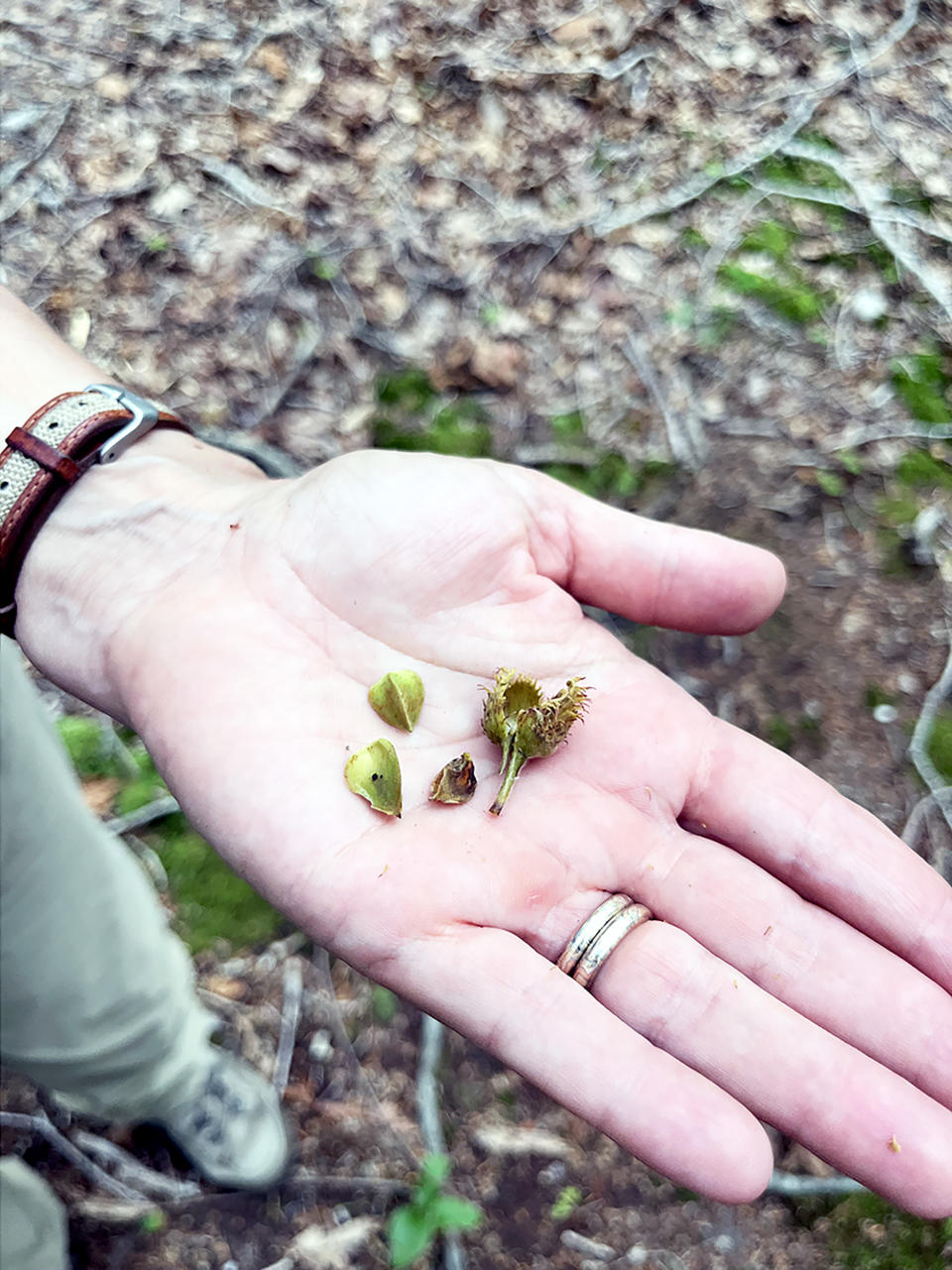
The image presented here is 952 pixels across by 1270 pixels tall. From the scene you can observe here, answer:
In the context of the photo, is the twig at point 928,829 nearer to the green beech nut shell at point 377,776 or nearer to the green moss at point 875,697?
the green moss at point 875,697

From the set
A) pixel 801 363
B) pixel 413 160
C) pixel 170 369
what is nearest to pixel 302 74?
pixel 413 160

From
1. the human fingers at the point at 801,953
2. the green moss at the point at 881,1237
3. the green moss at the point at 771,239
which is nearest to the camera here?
the human fingers at the point at 801,953

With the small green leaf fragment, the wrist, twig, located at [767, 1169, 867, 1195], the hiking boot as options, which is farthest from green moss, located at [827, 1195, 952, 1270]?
the wrist

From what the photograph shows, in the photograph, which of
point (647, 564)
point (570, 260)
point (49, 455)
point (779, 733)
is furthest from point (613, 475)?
point (49, 455)

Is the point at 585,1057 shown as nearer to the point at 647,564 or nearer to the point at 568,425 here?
the point at 647,564

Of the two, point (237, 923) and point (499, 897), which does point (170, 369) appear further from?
point (499, 897)

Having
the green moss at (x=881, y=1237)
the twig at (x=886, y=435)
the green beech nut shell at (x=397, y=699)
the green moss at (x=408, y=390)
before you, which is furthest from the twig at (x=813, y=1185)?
the green moss at (x=408, y=390)
